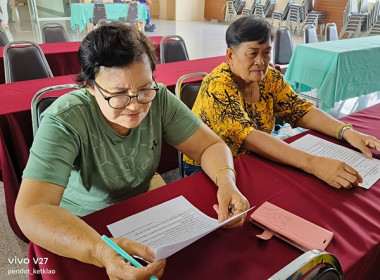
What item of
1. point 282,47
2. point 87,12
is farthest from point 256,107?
point 87,12

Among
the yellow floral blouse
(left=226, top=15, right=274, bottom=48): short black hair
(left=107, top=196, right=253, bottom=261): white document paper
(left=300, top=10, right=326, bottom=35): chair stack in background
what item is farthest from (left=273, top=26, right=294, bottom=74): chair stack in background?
(left=300, top=10, right=326, bottom=35): chair stack in background

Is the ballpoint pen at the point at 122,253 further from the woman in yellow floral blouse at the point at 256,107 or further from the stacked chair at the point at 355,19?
the stacked chair at the point at 355,19

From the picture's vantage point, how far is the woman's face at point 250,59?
139 cm

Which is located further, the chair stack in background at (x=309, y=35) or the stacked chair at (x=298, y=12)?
the stacked chair at (x=298, y=12)

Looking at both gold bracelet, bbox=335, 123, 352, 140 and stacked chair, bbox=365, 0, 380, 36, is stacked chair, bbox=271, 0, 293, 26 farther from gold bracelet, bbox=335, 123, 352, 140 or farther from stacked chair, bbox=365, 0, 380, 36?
gold bracelet, bbox=335, 123, 352, 140

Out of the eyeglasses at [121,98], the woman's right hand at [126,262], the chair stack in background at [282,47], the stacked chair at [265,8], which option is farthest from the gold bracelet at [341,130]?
the stacked chair at [265,8]

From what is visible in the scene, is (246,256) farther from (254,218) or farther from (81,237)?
(81,237)

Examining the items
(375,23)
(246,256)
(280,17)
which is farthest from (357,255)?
(280,17)

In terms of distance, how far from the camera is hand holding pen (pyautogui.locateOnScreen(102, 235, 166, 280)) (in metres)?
0.63

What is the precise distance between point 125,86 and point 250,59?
75cm

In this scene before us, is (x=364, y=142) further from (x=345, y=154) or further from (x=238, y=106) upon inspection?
(x=238, y=106)

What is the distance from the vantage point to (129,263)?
65 cm

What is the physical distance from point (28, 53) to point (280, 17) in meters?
8.29

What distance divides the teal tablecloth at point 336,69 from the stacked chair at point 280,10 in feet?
18.6
